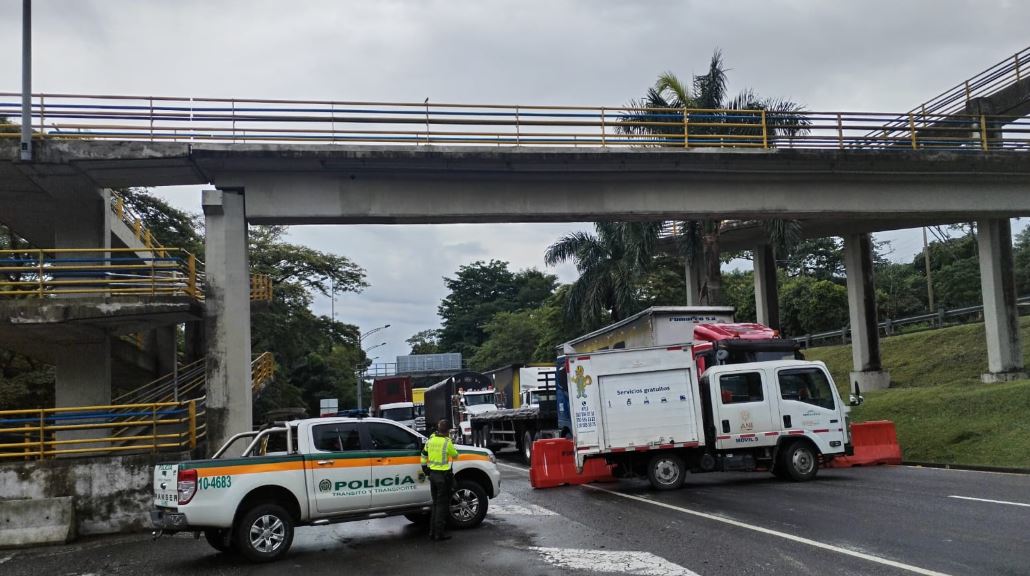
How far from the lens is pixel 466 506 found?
12.3 meters

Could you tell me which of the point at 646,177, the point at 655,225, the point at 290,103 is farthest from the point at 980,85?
the point at 290,103

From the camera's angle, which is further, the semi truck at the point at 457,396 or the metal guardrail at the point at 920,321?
the metal guardrail at the point at 920,321

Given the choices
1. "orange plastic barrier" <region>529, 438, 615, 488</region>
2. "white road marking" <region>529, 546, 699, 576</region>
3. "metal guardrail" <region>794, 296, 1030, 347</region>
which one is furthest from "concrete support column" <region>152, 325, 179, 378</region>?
"metal guardrail" <region>794, 296, 1030, 347</region>

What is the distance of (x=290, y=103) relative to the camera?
1962cm

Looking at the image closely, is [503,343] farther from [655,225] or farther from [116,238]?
[116,238]

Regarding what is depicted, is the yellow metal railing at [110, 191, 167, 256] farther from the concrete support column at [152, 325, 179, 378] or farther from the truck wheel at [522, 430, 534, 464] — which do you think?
the truck wheel at [522, 430, 534, 464]

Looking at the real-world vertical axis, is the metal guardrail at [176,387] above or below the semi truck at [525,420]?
above

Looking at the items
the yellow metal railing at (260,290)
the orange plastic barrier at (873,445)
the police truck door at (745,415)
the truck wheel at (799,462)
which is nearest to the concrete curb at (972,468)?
the orange plastic barrier at (873,445)

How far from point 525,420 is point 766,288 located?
1537cm

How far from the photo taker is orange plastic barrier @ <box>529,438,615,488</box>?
17344 millimetres

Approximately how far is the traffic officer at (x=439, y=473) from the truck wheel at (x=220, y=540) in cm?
267

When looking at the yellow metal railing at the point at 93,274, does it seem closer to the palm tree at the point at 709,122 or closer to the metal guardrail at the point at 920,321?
the palm tree at the point at 709,122

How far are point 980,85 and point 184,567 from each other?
28.1 meters

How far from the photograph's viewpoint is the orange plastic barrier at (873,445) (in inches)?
713
